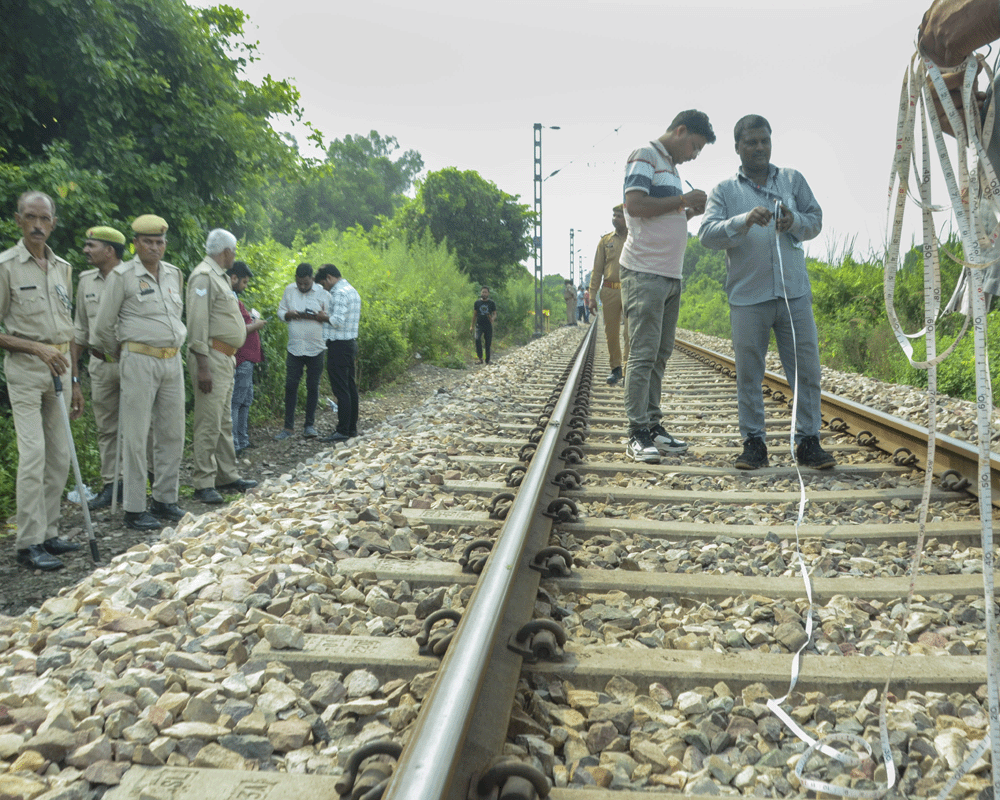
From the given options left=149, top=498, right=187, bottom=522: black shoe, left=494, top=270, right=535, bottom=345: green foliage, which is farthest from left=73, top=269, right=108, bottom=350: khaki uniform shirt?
left=494, top=270, right=535, bottom=345: green foliage

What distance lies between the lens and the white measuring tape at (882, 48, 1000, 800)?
1170 millimetres

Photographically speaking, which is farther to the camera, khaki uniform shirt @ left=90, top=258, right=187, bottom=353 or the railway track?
khaki uniform shirt @ left=90, top=258, right=187, bottom=353

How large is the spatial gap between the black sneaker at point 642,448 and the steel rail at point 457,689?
1792 millimetres

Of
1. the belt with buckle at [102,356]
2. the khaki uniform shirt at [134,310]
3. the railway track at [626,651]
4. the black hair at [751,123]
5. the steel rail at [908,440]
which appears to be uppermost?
the black hair at [751,123]

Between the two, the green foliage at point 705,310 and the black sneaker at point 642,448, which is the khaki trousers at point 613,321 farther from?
the green foliage at point 705,310

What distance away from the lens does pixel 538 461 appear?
11.4 feet

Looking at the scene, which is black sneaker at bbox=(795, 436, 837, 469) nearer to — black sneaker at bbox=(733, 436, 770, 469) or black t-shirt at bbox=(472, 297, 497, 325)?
black sneaker at bbox=(733, 436, 770, 469)

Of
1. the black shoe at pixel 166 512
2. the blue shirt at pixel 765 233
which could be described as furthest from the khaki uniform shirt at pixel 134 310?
the blue shirt at pixel 765 233

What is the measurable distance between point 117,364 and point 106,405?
33cm

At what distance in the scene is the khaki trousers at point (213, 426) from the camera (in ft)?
16.8

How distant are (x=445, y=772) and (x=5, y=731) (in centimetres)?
107

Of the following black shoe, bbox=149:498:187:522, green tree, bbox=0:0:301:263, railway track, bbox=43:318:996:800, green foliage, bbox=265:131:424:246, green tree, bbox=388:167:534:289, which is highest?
green foliage, bbox=265:131:424:246

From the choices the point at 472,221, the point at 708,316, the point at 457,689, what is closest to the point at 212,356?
the point at 457,689

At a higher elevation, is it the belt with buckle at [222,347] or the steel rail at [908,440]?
the belt with buckle at [222,347]
